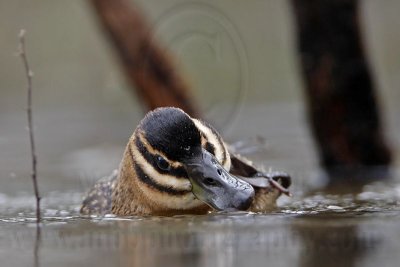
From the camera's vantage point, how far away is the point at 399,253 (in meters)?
6.02

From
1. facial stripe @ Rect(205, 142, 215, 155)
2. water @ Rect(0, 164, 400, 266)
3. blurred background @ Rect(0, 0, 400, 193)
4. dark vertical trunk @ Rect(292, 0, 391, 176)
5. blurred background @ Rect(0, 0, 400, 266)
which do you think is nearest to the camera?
water @ Rect(0, 164, 400, 266)

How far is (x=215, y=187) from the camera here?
7340 mm

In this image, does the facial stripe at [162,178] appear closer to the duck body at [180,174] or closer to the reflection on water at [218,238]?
the duck body at [180,174]

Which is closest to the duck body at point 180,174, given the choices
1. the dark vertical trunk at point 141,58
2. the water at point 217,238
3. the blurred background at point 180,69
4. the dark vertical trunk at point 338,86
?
the water at point 217,238

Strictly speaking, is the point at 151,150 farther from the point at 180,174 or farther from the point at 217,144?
the point at 217,144

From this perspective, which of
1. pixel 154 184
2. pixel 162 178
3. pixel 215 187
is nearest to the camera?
pixel 215 187

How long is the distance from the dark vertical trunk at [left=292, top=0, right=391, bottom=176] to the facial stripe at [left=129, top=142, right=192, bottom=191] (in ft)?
11.7

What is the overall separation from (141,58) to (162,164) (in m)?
4.45

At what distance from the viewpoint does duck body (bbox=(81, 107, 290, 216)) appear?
7324mm

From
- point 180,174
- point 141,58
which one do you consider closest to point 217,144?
point 180,174

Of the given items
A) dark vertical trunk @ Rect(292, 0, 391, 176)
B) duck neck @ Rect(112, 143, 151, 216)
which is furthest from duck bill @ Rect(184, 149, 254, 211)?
dark vertical trunk @ Rect(292, 0, 391, 176)

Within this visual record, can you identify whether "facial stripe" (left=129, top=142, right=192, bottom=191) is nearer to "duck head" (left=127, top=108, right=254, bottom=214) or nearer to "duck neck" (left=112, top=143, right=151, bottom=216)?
"duck head" (left=127, top=108, right=254, bottom=214)

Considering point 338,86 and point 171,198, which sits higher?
point 338,86

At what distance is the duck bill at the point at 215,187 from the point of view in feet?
23.9
